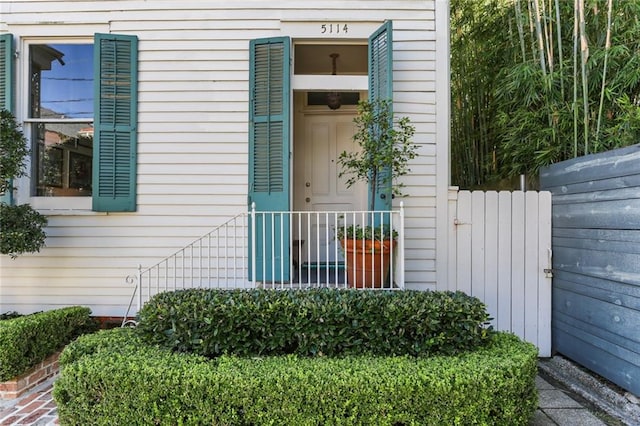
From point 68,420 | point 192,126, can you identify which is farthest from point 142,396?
point 192,126

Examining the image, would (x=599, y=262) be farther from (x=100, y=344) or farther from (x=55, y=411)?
(x=55, y=411)

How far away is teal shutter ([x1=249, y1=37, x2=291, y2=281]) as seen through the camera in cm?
349

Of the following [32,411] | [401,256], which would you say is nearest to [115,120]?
[32,411]

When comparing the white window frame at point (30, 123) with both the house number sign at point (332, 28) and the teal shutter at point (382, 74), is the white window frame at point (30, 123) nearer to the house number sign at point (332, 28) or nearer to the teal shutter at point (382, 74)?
the house number sign at point (332, 28)

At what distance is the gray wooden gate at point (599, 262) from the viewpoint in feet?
8.32

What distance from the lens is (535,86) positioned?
3.34 metres

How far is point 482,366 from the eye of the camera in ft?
6.80

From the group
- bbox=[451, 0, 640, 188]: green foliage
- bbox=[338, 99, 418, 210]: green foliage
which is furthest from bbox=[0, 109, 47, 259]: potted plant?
bbox=[451, 0, 640, 188]: green foliage

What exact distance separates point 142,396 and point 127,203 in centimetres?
205

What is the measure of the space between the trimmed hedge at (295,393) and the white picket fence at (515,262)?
4.47 ft

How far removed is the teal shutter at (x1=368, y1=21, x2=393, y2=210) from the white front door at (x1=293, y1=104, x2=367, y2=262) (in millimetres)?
836

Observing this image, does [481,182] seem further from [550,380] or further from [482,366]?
[482,366]

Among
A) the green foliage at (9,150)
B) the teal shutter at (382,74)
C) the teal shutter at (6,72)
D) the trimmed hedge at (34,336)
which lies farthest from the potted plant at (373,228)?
the teal shutter at (6,72)

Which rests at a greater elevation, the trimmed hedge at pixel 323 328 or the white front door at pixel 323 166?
the white front door at pixel 323 166
